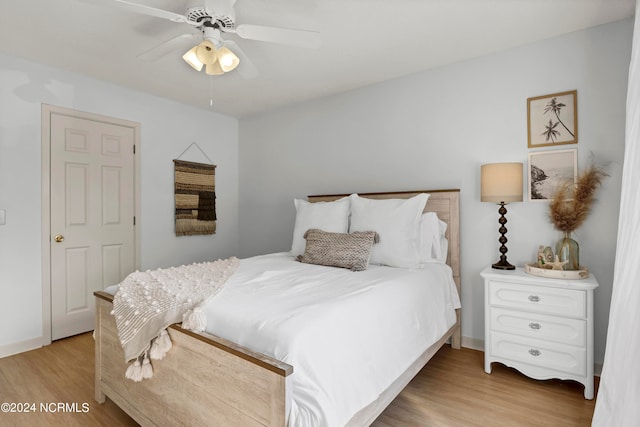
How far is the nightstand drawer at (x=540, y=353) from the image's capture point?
2.08 meters

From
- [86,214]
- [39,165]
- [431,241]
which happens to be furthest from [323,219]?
[39,165]

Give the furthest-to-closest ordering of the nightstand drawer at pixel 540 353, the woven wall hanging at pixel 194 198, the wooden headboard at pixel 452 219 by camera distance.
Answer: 1. the woven wall hanging at pixel 194 198
2. the wooden headboard at pixel 452 219
3. the nightstand drawer at pixel 540 353

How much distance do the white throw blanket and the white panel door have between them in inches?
65.1

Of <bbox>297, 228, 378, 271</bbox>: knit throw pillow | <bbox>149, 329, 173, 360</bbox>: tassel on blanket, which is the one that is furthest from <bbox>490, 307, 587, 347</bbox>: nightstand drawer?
<bbox>149, 329, 173, 360</bbox>: tassel on blanket

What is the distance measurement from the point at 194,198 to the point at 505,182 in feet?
10.9

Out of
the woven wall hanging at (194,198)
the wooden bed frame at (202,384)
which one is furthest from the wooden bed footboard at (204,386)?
the woven wall hanging at (194,198)

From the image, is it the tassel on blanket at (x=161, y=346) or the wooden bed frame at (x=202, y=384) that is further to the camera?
the tassel on blanket at (x=161, y=346)

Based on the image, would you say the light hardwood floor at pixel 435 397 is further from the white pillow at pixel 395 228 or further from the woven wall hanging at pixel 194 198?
the woven wall hanging at pixel 194 198

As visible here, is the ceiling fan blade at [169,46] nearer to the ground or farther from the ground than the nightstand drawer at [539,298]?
farther from the ground

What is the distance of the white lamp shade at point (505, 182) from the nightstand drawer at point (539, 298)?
620 millimetres

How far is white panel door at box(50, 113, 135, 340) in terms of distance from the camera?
304 centimetres

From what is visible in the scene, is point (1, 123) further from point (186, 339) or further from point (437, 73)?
point (437, 73)

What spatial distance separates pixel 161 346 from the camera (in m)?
1.52

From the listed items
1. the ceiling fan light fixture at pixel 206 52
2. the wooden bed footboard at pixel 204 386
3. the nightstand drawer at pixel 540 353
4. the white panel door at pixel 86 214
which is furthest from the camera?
the white panel door at pixel 86 214
